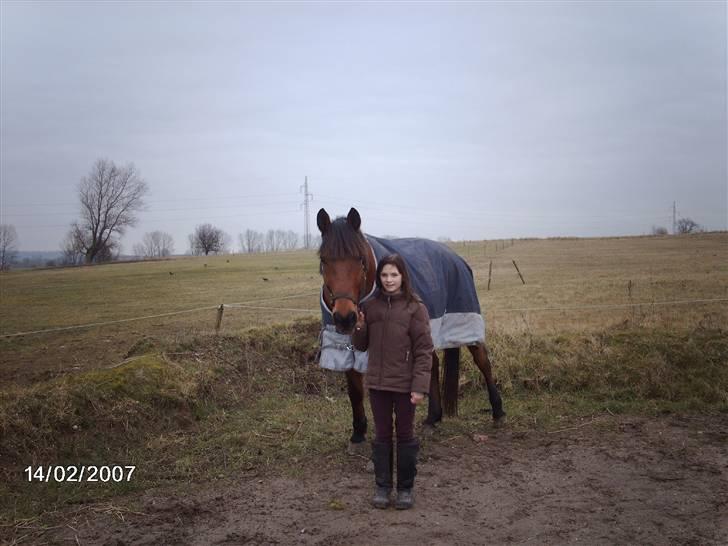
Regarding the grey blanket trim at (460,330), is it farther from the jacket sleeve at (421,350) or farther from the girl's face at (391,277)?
the girl's face at (391,277)

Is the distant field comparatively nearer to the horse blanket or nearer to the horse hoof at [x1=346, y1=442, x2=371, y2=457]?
the horse blanket

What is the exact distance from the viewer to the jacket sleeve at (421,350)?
12.3 feet

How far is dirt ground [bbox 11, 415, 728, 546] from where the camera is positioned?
3350 mm

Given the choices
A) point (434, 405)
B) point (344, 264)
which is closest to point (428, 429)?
point (434, 405)

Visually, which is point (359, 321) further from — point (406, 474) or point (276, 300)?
point (276, 300)

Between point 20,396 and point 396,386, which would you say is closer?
point 396,386

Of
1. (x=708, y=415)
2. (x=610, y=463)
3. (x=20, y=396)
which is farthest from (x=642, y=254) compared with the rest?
(x=20, y=396)

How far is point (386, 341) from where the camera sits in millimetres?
3871

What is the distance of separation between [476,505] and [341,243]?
227 centimetres

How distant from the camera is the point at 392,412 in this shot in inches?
155

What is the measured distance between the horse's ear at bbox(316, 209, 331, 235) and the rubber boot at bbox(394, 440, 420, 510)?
1.86m

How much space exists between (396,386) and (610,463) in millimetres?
2247

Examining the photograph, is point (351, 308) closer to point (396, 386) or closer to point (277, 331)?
point (396, 386)

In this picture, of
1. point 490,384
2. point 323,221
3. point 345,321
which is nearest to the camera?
point 345,321
